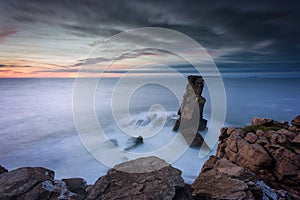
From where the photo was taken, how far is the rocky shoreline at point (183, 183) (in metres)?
6.23

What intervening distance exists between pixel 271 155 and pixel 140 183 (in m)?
8.25

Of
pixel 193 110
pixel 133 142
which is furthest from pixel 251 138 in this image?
pixel 193 110

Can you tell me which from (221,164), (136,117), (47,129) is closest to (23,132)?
(47,129)

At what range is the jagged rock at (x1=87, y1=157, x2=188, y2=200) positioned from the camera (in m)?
5.93

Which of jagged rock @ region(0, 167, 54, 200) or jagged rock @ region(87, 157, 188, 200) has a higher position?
jagged rock @ region(87, 157, 188, 200)

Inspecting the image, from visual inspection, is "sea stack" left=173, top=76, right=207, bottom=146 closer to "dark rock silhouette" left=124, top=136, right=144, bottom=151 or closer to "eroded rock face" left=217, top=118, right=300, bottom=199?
"dark rock silhouette" left=124, top=136, right=144, bottom=151

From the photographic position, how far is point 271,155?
962cm

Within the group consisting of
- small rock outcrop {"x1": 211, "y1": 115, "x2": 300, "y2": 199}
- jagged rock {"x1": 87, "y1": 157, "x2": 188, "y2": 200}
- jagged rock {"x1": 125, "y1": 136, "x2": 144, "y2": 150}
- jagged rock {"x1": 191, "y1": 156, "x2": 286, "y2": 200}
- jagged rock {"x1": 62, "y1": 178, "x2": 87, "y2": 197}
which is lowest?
jagged rock {"x1": 125, "y1": 136, "x2": 144, "y2": 150}

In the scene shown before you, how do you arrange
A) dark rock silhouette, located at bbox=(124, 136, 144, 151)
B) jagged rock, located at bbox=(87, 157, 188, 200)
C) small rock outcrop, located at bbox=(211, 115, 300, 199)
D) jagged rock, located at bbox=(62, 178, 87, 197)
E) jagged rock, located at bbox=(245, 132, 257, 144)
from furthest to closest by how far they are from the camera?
dark rock silhouette, located at bbox=(124, 136, 144, 151) → jagged rock, located at bbox=(245, 132, 257, 144) → small rock outcrop, located at bbox=(211, 115, 300, 199) → jagged rock, located at bbox=(62, 178, 87, 197) → jagged rock, located at bbox=(87, 157, 188, 200)

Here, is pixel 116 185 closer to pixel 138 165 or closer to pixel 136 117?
pixel 138 165

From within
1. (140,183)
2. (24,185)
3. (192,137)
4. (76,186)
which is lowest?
(76,186)

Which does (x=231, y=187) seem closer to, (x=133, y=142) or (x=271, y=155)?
(x=271, y=155)

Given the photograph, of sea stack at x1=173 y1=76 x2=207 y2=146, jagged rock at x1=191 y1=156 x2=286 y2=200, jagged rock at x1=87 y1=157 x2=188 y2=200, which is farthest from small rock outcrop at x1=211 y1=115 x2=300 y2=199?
sea stack at x1=173 y1=76 x2=207 y2=146

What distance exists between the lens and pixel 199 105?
35.9 metres
